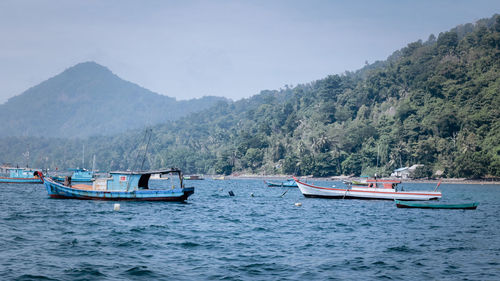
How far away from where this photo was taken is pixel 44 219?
132ft

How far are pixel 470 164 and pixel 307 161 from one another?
6879 cm

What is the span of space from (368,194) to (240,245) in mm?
41278

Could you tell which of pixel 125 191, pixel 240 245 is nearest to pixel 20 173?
pixel 125 191

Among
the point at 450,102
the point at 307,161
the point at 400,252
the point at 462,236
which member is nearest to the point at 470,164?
the point at 450,102

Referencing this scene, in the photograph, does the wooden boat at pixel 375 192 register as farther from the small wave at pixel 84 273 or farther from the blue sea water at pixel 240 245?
the small wave at pixel 84 273

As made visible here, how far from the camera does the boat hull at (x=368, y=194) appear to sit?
214ft

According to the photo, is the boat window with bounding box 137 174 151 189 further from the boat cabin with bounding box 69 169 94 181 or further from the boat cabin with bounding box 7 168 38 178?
the boat cabin with bounding box 69 169 94 181

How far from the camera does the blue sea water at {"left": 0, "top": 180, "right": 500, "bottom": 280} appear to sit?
896 inches

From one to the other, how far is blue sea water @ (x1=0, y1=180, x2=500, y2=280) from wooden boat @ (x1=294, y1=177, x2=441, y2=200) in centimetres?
1456

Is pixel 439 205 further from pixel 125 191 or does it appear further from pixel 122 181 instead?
pixel 122 181

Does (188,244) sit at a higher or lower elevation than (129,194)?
lower

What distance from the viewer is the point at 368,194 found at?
223 ft

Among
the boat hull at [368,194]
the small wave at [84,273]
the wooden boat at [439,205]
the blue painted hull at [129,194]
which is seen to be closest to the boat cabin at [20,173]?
the blue painted hull at [129,194]

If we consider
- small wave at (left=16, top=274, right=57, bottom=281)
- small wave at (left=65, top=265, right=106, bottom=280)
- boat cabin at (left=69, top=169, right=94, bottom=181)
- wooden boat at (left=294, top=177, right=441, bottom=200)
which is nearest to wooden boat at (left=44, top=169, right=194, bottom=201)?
wooden boat at (left=294, top=177, right=441, bottom=200)
